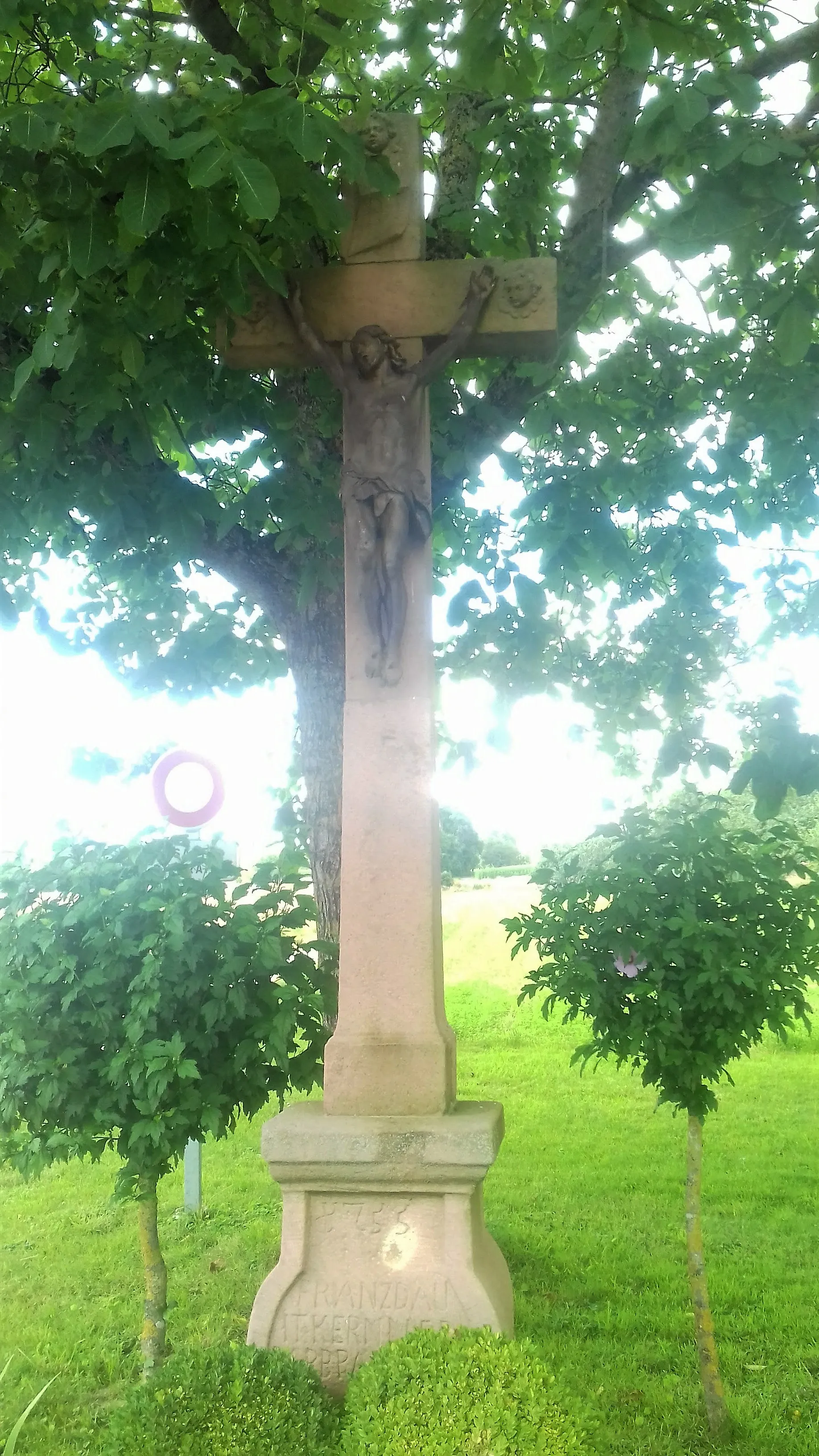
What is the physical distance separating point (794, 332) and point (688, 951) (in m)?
2.39

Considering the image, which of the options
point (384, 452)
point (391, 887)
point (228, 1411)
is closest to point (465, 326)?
point (384, 452)

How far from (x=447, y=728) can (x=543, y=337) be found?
3.88 meters

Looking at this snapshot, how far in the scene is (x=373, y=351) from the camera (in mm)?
3547

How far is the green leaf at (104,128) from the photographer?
243cm

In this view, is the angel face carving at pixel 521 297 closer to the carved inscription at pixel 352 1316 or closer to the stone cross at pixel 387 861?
the stone cross at pixel 387 861

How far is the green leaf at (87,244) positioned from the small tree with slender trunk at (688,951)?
2.93 meters

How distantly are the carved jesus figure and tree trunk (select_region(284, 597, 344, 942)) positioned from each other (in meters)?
1.50

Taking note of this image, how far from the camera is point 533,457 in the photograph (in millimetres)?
5918

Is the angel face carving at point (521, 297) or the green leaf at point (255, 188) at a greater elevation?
the angel face carving at point (521, 297)

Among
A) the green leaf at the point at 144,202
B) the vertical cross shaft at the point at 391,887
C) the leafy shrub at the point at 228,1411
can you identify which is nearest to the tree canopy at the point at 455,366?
the green leaf at the point at 144,202

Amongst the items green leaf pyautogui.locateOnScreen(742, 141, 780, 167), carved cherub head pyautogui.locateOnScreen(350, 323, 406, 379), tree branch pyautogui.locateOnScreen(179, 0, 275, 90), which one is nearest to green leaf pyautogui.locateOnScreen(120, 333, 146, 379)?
carved cherub head pyautogui.locateOnScreen(350, 323, 406, 379)

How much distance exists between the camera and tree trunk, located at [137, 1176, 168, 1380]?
384 centimetres

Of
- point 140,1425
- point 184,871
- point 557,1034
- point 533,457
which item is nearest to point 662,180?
point 533,457

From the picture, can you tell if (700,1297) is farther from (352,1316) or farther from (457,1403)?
(457,1403)
